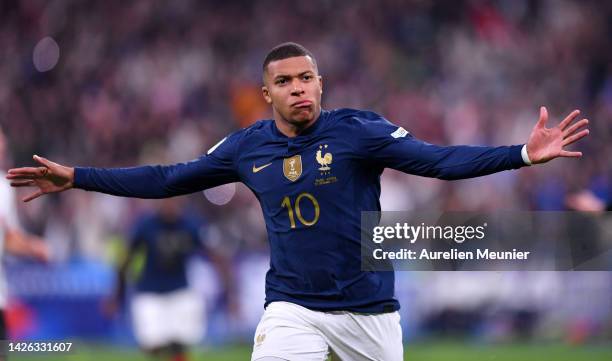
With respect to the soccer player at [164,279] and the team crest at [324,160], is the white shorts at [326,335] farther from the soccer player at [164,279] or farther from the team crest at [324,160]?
the soccer player at [164,279]

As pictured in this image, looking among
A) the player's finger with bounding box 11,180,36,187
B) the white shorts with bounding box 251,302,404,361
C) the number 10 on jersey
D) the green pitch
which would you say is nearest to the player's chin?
the number 10 on jersey

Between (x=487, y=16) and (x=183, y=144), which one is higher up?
(x=487, y=16)

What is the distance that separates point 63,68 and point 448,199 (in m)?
7.62

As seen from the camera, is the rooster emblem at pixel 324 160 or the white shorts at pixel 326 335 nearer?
the white shorts at pixel 326 335

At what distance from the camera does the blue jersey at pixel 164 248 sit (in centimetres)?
1127

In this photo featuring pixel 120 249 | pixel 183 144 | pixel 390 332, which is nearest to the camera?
pixel 390 332

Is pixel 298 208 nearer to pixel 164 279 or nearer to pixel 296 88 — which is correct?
pixel 296 88

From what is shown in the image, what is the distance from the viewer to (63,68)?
58.2 ft

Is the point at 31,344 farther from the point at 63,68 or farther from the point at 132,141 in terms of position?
the point at 63,68

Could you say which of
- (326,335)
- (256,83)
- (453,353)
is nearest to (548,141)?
(326,335)

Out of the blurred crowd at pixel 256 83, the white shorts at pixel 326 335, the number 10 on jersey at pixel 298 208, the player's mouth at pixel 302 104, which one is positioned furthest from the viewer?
the blurred crowd at pixel 256 83

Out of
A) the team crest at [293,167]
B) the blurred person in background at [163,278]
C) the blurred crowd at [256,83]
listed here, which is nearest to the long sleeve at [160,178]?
the team crest at [293,167]

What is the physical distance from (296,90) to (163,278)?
6.18 metres

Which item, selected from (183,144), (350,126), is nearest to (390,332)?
(350,126)
